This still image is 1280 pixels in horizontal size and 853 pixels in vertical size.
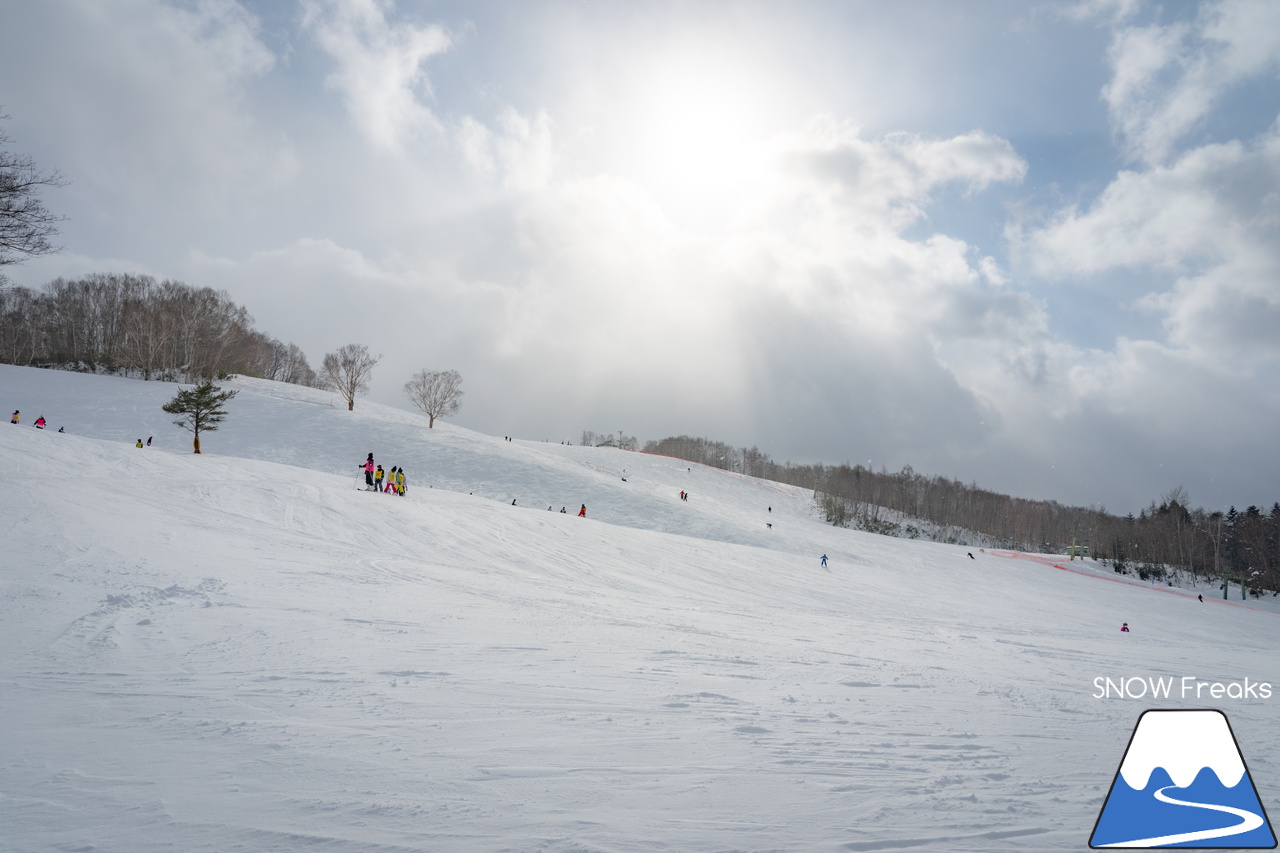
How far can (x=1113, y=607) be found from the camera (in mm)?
31609

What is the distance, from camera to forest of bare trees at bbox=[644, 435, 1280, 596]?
70188mm

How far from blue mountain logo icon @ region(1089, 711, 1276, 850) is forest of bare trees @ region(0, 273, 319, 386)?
74102 millimetres

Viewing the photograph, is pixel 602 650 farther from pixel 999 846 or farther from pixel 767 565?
pixel 767 565

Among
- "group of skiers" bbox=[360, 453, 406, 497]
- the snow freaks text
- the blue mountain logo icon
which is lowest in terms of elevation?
"group of skiers" bbox=[360, 453, 406, 497]

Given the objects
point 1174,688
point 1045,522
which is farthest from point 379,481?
point 1045,522

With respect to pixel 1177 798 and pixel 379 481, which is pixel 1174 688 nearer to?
pixel 1177 798

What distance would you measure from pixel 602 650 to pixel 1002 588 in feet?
108

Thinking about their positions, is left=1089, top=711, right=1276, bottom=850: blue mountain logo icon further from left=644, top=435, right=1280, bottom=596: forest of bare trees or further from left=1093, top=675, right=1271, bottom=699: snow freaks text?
left=644, top=435, right=1280, bottom=596: forest of bare trees

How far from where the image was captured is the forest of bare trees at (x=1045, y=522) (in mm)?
70188

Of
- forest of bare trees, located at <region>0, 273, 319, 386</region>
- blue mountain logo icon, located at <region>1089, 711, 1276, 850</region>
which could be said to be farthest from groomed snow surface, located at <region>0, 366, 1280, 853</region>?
forest of bare trees, located at <region>0, 273, 319, 386</region>

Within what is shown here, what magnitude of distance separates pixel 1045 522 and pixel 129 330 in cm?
16452

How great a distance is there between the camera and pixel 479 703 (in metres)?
5.92

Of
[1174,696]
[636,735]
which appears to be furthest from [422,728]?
[1174,696]

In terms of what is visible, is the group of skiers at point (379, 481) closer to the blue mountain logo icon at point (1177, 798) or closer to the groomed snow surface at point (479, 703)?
the groomed snow surface at point (479, 703)
